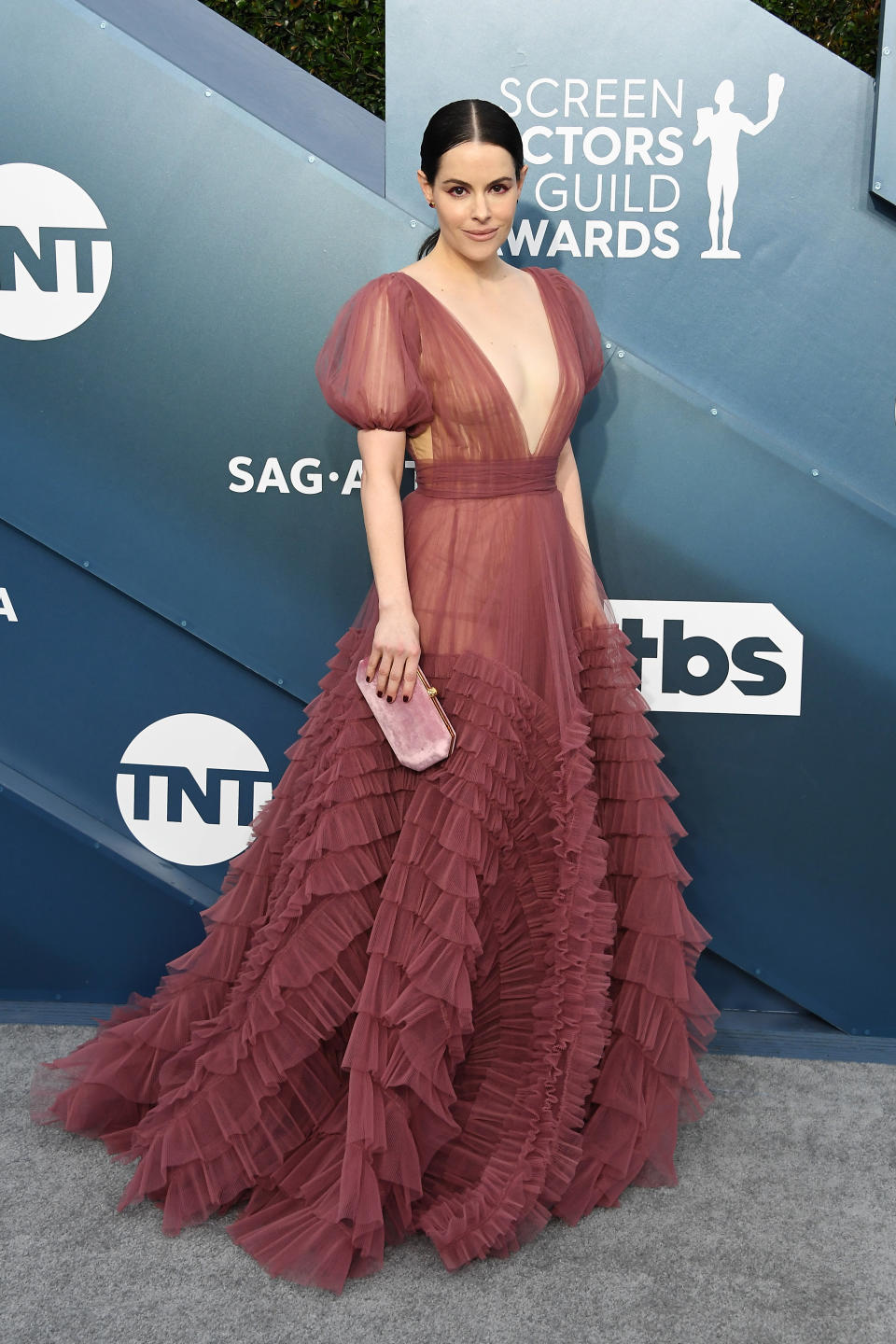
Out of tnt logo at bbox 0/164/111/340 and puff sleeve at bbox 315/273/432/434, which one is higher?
tnt logo at bbox 0/164/111/340

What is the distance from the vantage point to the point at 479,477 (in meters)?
2.08

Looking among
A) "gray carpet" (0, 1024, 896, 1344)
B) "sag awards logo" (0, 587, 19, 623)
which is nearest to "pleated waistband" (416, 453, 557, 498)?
"sag awards logo" (0, 587, 19, 623)

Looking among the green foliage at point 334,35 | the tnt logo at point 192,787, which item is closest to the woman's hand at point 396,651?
the tnt logo at point 192,787

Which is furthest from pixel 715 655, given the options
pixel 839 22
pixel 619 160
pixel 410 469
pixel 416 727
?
pixel 839 22

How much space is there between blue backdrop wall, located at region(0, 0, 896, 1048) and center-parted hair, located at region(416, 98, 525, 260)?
521mm

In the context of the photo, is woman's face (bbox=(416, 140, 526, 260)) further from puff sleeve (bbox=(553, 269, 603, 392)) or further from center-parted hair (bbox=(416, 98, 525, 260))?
puff sleeve (bbox=(553, 269, 603, 392))

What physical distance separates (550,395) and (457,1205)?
1.30 meters

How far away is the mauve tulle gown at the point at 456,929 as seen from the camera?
1974 mm

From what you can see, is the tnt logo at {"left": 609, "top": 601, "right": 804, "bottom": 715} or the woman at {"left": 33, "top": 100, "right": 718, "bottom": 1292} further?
the tnt logo at {"left": 609, "top": 601, "right": 804, "bottom": 715}

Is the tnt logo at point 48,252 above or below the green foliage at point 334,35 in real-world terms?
below

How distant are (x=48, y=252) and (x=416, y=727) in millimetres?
1300

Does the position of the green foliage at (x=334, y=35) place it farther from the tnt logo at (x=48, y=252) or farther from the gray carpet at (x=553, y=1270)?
the gray carpet at (x=553, y=1270)

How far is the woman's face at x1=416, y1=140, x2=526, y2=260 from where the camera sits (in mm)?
1920

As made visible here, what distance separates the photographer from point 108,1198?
Result: 2.17 meters
